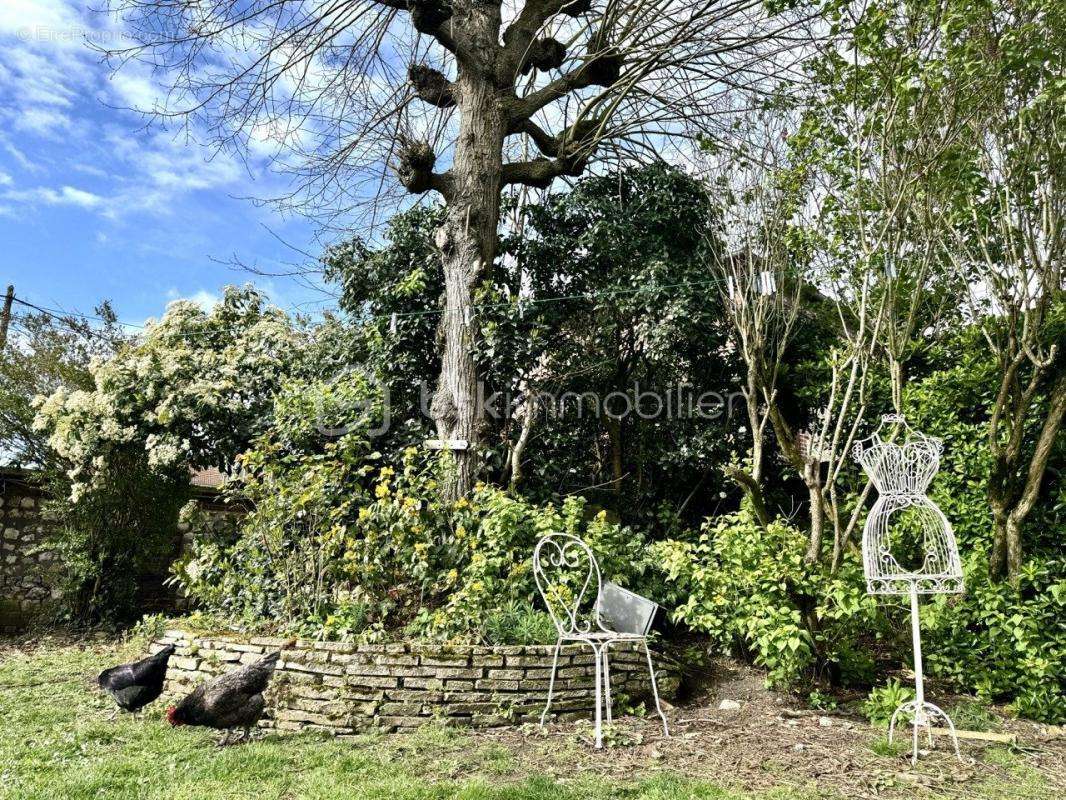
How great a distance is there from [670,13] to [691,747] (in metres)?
6.53

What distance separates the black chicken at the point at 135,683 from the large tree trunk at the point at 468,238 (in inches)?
99.2

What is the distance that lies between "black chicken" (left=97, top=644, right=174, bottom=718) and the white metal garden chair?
238 cm

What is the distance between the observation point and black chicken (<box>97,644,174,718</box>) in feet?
14.0

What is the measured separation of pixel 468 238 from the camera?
22.4 ft

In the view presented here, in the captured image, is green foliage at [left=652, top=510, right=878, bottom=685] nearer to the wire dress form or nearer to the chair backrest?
the wire dress form

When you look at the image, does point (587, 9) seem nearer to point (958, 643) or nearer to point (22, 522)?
point (958, 643)

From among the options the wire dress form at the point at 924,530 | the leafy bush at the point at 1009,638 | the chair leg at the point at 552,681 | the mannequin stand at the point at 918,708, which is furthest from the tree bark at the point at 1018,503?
the chair leg at the point at 552,681

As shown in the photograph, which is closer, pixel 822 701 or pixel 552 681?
pixel 552 681

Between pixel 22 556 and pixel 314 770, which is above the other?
pixel 22 556

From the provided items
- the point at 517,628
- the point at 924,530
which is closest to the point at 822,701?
the point at 924,530

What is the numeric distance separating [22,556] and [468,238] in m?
6.73

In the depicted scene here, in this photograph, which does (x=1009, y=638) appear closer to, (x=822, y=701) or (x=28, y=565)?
(x=822, y=701)

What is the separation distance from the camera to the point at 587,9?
25.1ft

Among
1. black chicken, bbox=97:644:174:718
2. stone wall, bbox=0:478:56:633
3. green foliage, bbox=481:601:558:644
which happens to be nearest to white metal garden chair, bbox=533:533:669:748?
green foliage, bbox=481:601:558:644
